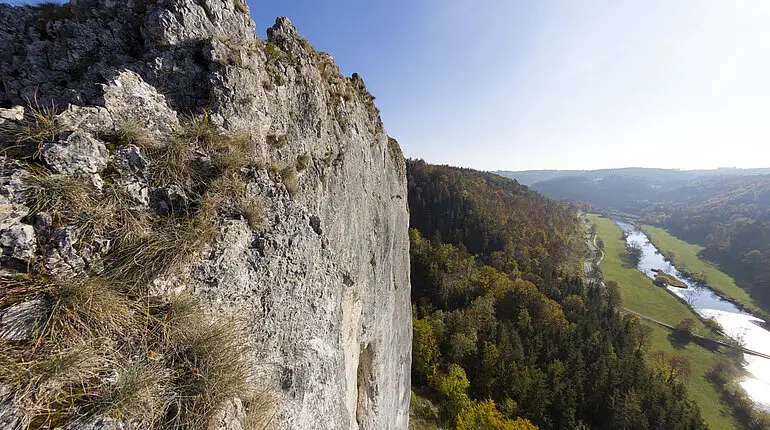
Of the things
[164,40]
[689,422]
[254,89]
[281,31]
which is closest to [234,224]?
[254,89]

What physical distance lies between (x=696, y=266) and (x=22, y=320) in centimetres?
15899

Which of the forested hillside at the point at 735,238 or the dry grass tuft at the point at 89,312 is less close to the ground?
the dry grass tuft at the point at 89,312

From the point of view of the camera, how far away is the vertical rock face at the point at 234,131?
3732 millimetres

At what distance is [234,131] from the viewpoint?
199 inches

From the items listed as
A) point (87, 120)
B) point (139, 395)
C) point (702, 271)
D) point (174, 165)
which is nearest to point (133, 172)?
point (174, 165)

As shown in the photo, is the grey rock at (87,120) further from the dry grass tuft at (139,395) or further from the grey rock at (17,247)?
the dry grass tuft at (139,395)

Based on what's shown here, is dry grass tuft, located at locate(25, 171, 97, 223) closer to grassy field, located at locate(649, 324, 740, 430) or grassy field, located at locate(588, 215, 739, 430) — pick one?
grassy field, located at locate(649, 324, 740, 430)

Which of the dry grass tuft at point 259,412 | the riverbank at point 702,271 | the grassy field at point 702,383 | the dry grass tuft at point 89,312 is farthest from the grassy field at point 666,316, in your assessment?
the dry grass tuft at point 89,312

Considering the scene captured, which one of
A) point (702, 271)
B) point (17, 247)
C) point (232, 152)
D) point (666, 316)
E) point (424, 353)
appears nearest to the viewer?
point (17, 247)

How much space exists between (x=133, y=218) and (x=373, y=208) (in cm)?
808

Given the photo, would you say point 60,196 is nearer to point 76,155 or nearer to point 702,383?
point 76,155

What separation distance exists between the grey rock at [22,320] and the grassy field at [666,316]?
64.1 metres

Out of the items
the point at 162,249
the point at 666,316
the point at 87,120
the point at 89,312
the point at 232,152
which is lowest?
the point at 666,316

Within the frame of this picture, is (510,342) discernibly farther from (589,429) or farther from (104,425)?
(104,425)
